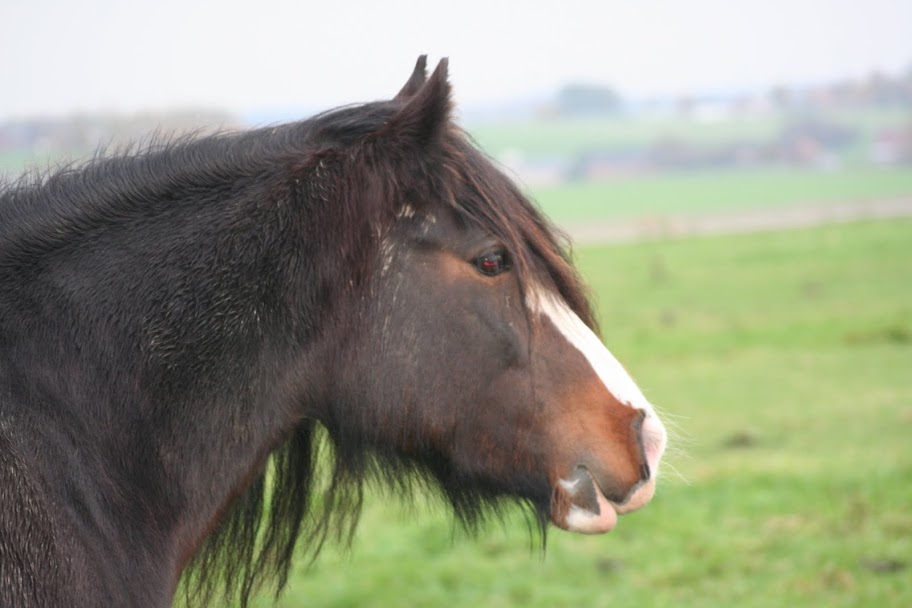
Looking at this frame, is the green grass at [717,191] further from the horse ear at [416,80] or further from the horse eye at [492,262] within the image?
the horse eye at [492,262]

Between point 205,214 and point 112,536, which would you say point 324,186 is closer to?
point 205,214

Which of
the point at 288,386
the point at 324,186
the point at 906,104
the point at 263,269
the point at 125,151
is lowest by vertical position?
the point at 906,104

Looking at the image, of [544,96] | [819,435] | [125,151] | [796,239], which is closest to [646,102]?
[544,96]

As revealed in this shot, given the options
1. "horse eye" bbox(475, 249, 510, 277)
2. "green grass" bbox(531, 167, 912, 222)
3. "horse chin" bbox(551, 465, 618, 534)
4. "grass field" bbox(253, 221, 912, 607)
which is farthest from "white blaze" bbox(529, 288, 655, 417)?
"green grass" bbox(531, 167, 912, 222)

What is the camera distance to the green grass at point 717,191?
5047cm

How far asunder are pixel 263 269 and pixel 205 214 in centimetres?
25

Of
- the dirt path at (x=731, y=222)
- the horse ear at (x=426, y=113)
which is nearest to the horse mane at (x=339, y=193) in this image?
the horse ear at (x=426, y=113)

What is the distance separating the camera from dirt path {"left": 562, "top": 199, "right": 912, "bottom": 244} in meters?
34.5

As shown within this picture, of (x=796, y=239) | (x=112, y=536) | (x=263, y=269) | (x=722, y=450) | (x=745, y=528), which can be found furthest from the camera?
(x=796, y=239)

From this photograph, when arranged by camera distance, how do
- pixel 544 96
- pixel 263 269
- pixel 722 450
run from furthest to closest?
pixel 544 96 → pixel 722 450 → pixel 263 269

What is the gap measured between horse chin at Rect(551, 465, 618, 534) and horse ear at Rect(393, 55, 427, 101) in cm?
128

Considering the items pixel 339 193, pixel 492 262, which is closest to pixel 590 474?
pixel 492 262

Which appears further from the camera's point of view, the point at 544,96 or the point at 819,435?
the point at 544,96

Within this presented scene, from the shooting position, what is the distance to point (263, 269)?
2867mm
